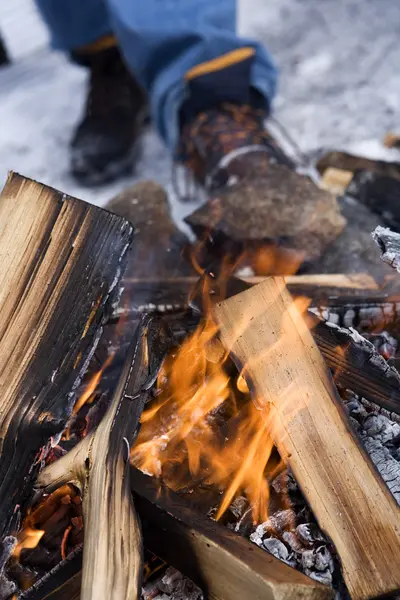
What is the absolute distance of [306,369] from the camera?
1.40 metres

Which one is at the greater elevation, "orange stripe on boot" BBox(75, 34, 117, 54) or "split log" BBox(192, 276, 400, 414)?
"orange stripe on boot" BBox(75, 34, 117, 54)

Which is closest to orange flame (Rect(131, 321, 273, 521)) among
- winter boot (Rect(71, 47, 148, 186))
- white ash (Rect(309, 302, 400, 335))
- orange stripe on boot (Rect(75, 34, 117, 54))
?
white ash (Rect(309, 302, 400, 335))

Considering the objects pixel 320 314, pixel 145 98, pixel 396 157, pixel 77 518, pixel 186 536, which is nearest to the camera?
pixel 186 536

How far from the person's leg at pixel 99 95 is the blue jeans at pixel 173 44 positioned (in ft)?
1.19

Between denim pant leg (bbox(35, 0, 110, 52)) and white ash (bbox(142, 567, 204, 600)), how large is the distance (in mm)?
3244

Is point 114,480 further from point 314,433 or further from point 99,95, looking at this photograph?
point 99,95

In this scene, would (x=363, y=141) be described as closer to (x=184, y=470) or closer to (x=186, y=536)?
(x=184, y=470)

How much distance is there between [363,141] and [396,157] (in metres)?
0.24

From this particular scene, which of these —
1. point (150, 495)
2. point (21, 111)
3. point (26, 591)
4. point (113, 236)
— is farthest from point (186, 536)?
point (21, 111)

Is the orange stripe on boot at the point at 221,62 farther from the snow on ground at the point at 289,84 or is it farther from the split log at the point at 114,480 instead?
the split log at the point at 114,480

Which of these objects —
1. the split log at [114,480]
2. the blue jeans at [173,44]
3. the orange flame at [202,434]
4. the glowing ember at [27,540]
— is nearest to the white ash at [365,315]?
the orange flame at [202,434]

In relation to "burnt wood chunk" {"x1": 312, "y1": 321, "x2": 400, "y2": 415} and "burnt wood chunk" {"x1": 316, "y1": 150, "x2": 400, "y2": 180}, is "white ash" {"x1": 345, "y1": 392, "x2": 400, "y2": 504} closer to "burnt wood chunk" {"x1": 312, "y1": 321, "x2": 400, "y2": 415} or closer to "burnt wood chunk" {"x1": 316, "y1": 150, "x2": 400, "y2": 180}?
"burnt wood chunk" {"x1": 312, "y1": 321, "x2": 400, "y2": 415}

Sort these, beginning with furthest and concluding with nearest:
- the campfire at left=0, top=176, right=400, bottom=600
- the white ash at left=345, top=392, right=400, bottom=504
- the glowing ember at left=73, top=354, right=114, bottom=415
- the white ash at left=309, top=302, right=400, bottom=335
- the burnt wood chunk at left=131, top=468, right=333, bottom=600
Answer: the white ash at left=309, top=302, right=400, bottom=335 < the glowing ember at left=73, top=354, right=114, bottom=415 < the white ash at left=345, top=392, right=400, bottom=504 < the campfire at left=0, top=176, right=400, bottom=600 < the burnt wood chunk at left=131, top=468, right=333, bottom=600

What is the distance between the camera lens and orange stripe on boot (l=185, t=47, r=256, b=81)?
2879mm
